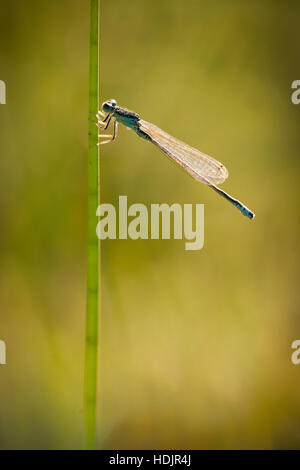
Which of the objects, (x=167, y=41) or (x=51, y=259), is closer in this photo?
(x=51, y=259)

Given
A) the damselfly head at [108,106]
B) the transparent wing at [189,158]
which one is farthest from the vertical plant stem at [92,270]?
the transparent wing at [189,158]

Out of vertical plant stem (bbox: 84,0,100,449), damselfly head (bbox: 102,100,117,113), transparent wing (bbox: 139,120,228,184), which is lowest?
vertical plant stem (bbox: 84,0,100,449)

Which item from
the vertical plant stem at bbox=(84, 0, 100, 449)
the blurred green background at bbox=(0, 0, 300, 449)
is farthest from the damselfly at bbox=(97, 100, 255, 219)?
the vertical plant stem at bbox=(84, 0, 100, 449)

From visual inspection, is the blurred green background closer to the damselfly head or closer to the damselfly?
the damselfly

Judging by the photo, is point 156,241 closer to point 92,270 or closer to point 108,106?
point 108,106

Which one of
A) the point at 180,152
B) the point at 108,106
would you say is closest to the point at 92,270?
the point at 108,106

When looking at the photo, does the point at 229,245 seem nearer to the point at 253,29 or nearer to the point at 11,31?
the point at 253,29
